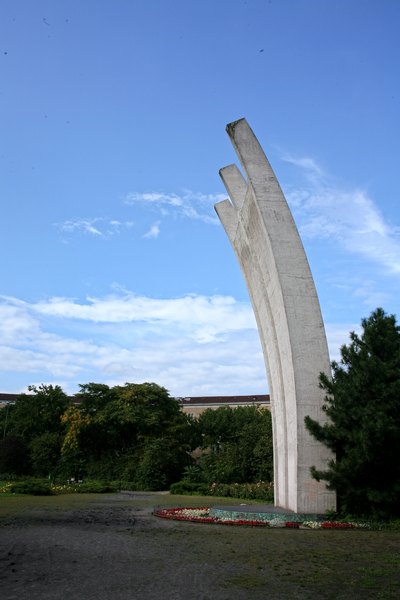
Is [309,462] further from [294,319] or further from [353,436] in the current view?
[294,319]

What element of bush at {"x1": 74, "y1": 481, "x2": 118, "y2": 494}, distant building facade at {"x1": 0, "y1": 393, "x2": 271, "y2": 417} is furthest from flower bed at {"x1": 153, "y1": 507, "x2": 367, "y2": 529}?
distant building facade at {"x1": 0, "y1": 393, "x2": 271, "y2": 417}

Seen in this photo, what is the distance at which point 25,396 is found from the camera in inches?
1608

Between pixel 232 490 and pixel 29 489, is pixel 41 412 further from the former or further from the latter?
pixel 232 490

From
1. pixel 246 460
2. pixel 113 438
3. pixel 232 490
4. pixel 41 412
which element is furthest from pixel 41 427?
pixel 232 490

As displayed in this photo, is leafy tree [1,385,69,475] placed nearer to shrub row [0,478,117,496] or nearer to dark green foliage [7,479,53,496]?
shrub row [0,478,117,496]

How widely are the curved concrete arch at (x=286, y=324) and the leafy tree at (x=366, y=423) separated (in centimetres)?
46

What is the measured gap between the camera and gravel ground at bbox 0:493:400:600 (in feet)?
17.8

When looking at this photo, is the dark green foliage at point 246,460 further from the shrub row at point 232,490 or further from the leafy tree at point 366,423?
the leafy tree at point 366,423

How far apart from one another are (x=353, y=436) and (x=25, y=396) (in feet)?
110

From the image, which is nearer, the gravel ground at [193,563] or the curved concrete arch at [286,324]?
the gravel ground at [193,563]

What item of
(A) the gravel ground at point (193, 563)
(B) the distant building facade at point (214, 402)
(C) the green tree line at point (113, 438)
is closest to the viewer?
(A) the gravel ground at point (193, 563)

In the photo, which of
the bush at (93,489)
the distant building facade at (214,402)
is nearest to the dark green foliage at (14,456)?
the bush at (93,489)

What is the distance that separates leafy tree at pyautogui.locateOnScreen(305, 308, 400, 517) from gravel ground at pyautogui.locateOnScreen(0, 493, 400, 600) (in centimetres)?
137

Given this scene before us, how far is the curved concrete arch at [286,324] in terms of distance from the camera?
502 inches
